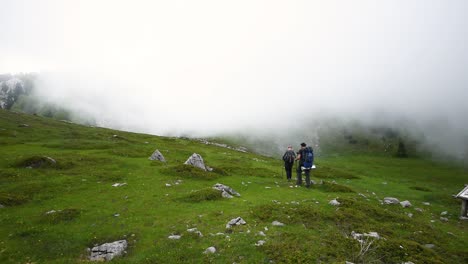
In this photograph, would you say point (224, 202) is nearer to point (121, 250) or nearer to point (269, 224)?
point (269, 224)

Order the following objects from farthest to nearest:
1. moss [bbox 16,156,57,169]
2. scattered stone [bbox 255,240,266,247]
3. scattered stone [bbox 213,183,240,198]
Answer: moss [bbox 16,156,57,169]
scattered stone [bbox 213,183,240,198]
scattered stone [bbox 255,240,266,247]

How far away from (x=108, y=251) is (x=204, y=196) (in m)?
11.2

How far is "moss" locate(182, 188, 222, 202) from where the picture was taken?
26.5 meters

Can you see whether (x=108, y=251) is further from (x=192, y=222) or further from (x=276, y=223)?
(x=276, y=223)

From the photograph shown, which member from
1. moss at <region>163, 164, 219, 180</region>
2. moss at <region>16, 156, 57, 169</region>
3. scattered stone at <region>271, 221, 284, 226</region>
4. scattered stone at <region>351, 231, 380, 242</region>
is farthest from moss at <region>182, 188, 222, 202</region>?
moss at <region>16, 156, 57, 169</region>

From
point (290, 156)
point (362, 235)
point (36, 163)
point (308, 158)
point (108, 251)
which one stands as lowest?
point (108, 251)

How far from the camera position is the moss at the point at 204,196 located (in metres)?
26.5

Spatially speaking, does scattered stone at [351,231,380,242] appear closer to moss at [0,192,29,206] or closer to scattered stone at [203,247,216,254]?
scattered stone at [203,247,216,254]

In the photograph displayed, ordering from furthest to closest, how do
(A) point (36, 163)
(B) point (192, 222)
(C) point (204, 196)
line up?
(A) point (36, 163), (C) point (204, 196), (B) point (192, 222)

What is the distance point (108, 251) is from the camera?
1691 centimetres

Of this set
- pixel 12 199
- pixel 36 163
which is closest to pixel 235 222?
pixel 12 199

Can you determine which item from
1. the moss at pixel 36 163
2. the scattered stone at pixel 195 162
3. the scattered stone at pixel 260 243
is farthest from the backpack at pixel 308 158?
the moss at pixel 36 163

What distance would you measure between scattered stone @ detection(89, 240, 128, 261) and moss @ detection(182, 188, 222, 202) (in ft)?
30.6

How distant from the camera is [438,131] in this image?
6875 inches
